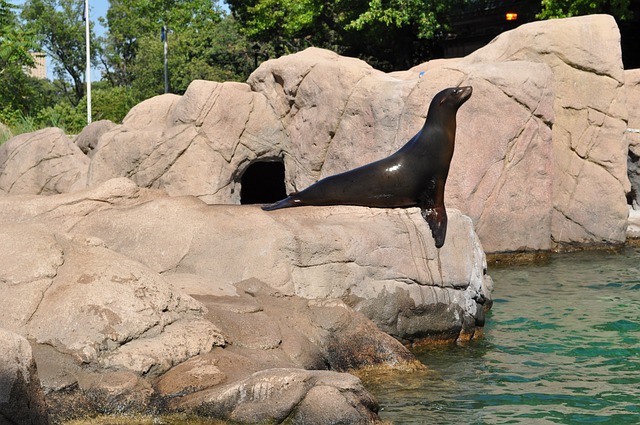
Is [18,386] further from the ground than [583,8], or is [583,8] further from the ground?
[583,8]

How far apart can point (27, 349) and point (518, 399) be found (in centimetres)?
373

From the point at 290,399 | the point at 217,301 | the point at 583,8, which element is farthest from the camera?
the point at 583,8

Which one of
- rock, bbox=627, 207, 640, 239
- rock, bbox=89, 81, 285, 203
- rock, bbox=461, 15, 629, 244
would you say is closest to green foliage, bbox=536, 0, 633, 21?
rock, bbox=461, 15, 629, 244

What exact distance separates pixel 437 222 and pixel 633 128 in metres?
8.37

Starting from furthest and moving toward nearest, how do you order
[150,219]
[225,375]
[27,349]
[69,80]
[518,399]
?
[69,80] < [150,219] < [518,399] < [225,375] < [27,349]

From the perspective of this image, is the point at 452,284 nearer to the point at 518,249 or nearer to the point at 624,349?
the point at 624,349

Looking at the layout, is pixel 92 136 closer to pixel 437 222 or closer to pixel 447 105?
pixel 447 105

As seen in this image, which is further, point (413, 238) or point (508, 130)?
point (508, 130)

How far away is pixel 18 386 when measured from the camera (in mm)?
5297

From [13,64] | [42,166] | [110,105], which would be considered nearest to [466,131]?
[42,166]

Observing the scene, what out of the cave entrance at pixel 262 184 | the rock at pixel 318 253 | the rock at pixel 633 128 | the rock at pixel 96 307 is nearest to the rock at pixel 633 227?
the rock at pixel 633 128

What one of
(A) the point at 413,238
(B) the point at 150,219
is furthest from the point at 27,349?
(A) the point at 413,238

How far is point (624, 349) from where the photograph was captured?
9.08 metres

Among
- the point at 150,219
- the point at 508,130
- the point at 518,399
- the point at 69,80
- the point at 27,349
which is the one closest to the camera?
the point at 27,349
